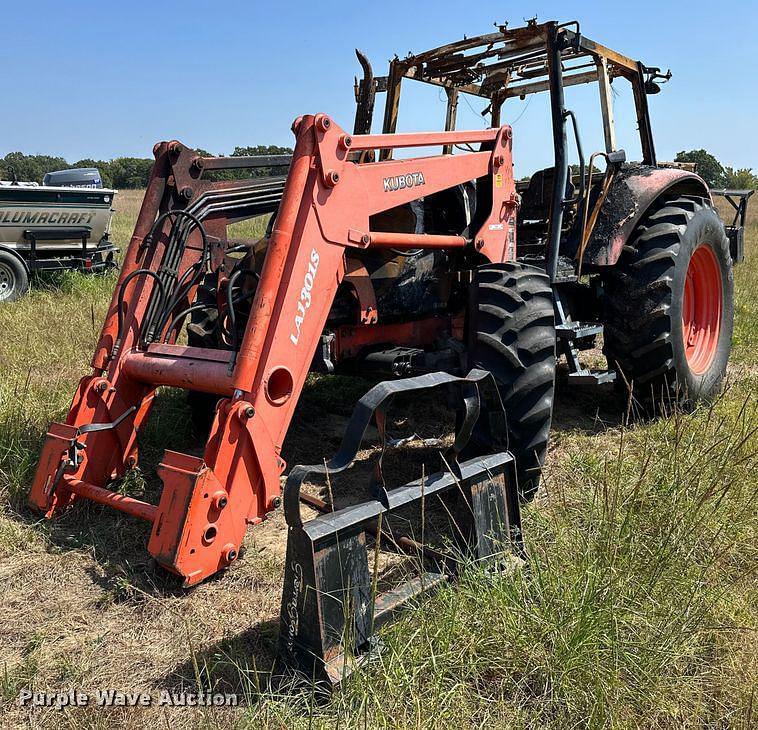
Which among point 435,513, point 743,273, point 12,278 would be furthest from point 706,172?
point 435,513

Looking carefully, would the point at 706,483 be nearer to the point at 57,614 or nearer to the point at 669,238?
the point at 669,238

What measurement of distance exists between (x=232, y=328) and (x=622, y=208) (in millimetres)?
2650

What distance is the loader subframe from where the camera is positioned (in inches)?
103

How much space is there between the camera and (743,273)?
1118cm

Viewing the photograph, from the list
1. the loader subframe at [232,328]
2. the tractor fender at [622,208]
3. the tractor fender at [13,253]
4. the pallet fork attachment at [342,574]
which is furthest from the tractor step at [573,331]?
the tractor fender at [13,253]

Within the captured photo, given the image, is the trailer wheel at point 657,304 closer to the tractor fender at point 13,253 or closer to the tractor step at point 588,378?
the tractor step at point 588,378

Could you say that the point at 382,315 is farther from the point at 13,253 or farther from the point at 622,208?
the point at 13,253

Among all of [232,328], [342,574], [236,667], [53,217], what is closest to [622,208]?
[232,328]

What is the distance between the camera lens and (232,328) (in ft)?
10.6

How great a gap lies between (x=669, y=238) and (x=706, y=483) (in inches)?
77.0

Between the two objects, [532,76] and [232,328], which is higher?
[532,76]

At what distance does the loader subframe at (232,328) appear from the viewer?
2619mm

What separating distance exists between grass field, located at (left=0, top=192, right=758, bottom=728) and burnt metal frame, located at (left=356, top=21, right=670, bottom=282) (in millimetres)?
1848

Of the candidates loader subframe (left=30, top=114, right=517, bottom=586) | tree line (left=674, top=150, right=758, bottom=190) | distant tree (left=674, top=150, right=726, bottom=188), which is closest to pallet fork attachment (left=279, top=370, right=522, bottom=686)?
loader subframe (left=30, top=114, right=517, bottom=586)
